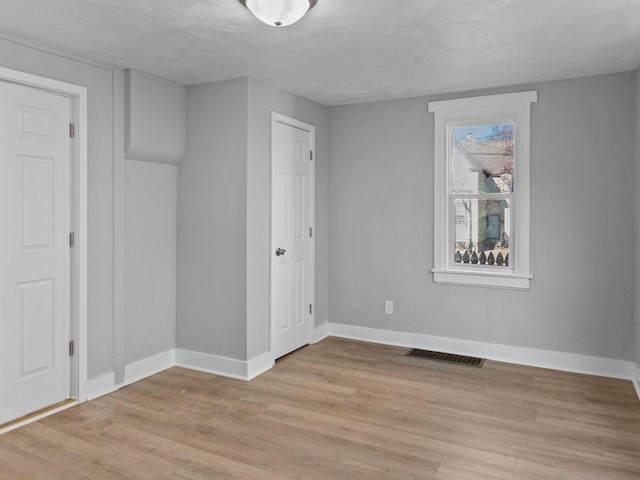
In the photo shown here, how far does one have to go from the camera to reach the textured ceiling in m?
2.55

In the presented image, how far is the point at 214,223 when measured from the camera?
3.96 m

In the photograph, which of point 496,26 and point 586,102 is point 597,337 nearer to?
point 586,102

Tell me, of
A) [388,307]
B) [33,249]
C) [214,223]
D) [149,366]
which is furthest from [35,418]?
[388,307]

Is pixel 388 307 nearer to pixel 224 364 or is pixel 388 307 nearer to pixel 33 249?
pixel 224 364

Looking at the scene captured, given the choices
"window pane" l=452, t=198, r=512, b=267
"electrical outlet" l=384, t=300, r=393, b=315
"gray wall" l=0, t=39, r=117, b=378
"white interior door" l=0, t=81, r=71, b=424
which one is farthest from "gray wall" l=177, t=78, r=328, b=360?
"window pane" l=452, t=198, r=512, b=267

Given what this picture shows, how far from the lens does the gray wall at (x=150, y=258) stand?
3752 mm

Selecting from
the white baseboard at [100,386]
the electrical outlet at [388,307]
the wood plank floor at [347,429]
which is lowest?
the wood plank floor at [347,429]

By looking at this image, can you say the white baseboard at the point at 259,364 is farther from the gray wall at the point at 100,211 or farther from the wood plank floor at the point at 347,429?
the gray wall at the point at 100,211

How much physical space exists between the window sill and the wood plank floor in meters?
0.70

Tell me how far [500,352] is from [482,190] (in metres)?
1.43

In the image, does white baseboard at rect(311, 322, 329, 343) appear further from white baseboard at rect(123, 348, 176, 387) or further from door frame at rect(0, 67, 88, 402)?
door frame at rect(0, 67, 88, 402)

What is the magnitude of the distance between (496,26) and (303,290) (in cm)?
279

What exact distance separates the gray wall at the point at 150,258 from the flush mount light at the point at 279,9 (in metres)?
1.79

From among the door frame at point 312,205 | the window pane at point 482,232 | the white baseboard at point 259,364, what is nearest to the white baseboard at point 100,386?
the white baseboard at point 259,364
